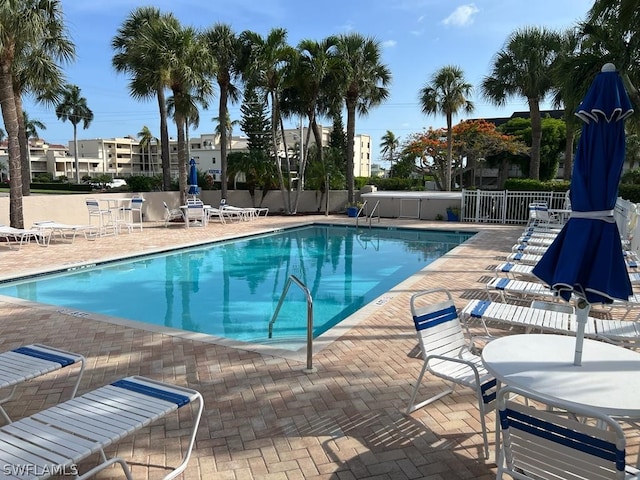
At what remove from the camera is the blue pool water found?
23.6ft

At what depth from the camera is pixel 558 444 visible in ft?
6.31

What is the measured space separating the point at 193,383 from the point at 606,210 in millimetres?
3372

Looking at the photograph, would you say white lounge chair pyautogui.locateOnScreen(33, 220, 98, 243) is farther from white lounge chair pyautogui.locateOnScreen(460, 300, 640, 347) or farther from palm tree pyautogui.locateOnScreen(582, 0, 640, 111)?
palm tree pyautogui.locateOnScreen(582, 0, 640, 111)

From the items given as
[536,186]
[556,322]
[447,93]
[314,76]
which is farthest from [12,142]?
[447,93]

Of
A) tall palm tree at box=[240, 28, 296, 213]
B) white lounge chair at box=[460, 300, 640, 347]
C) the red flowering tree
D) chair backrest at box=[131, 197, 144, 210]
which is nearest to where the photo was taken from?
white lounge chair at box=[460, 300, 640, 347]

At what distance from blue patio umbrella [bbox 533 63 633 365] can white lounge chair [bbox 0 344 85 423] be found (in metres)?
3.38

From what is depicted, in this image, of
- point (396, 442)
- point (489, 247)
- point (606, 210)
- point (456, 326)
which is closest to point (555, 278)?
point (606, 210)

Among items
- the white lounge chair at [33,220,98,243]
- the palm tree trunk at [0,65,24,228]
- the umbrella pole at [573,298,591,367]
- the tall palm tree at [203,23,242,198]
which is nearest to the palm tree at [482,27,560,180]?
the tall palm tree at [203,23,242,198]

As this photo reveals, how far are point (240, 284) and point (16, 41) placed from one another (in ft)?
27.3

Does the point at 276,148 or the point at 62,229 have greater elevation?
the point at 276,148

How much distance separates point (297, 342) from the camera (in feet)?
19.4

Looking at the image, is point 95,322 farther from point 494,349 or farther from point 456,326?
point 494,349

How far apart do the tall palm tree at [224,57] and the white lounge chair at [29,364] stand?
16.1m

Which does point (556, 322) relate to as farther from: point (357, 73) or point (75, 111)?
point (75, 111)
